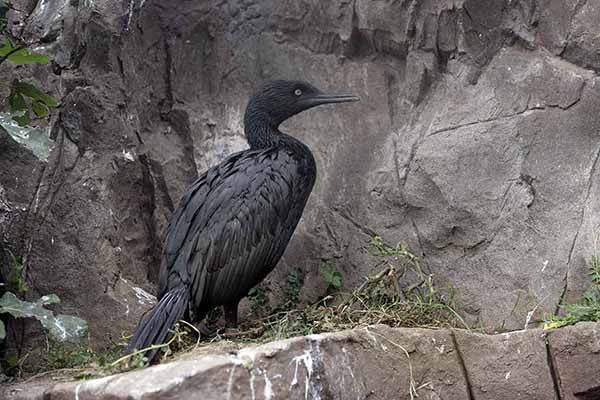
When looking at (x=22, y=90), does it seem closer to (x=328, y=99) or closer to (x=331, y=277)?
(x=328, y=99)

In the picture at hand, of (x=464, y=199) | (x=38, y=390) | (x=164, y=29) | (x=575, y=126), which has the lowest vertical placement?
(x=38, y=390)

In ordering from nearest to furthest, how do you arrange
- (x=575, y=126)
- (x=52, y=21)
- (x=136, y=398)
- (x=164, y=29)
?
(x=136, y=398), (x=575, y=126), (x=52, y=21), (x=164, y=29)

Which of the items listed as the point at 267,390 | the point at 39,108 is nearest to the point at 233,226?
the point at 39,108

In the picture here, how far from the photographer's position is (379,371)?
443cm

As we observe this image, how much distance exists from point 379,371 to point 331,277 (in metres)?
1.46

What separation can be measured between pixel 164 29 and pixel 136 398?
10.3 feet

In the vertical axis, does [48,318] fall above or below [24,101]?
below

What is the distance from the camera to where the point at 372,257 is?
5.89 meters

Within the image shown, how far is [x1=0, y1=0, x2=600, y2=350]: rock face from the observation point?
18.0 ft

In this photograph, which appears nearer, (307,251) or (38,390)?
(38,390)

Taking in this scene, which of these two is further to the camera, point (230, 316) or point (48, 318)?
point (230, 316)

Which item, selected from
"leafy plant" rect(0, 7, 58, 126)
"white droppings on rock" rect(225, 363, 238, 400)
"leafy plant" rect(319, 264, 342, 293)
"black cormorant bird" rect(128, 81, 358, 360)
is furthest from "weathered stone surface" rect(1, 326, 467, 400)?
"leafy plant" rect(0, 7, 58, 126)

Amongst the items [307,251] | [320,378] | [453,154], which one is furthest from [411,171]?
[320,378]

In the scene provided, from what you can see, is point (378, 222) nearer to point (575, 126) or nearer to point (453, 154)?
point (453, 154)
